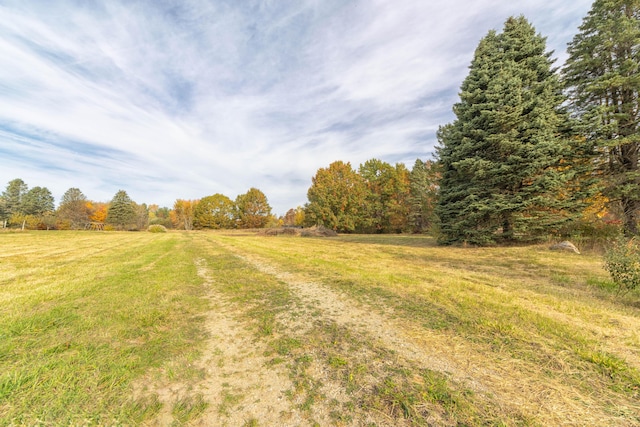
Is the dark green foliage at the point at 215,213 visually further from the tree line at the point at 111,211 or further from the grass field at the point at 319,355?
the grass field at the point at 319,355

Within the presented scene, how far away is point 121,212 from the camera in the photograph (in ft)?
154

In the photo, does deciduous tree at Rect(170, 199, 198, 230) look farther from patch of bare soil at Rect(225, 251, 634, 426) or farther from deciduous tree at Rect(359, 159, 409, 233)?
patch of bare soil at Rect(225, 251, 634, 426)

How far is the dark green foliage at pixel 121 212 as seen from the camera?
4656 centimetres

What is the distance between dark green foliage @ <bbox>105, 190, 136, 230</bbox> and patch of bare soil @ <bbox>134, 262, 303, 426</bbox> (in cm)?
5859

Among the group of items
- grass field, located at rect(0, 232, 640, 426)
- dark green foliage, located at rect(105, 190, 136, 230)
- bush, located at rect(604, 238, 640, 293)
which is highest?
dark green foliage, located at rect(105, 190, 136, 230)

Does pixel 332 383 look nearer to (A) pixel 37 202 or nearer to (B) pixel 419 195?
(B) pixel 419 195

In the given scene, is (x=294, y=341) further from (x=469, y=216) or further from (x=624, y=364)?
(x=469, y=216)

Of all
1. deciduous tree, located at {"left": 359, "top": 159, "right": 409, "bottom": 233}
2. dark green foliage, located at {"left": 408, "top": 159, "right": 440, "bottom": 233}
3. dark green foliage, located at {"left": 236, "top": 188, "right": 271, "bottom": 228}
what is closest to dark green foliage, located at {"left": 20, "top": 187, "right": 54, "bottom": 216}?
dark green foliage, located at {"left": 236, "top": 188, "right": 271, "bottom": 228}

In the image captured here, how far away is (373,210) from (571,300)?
1232 inches

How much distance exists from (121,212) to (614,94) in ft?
216

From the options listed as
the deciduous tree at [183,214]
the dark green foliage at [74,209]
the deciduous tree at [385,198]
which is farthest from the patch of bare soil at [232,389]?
the deciduous tree at [183,214]

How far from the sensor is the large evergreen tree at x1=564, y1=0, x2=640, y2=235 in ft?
34.4

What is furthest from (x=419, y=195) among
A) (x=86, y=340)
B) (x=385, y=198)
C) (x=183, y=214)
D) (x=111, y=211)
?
(x=183, y=214)

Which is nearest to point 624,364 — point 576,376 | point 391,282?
point 576,376
